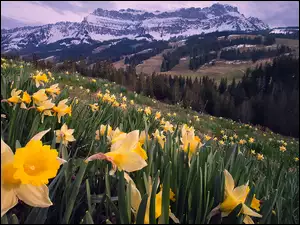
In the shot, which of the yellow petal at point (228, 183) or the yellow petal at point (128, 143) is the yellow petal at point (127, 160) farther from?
the yellow petal at point (228, 183)

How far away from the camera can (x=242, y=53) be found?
Result: 136 metres

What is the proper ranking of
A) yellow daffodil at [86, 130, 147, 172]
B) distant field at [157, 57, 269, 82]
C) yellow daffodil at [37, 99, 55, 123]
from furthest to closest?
distant field at [157, 57, 269, 82]
yellow daffodil at [37, 99, 55, 123]
yellow daffodil at [86, 130, 147, 172]

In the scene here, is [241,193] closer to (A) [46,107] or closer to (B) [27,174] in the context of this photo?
(B) [27,174]

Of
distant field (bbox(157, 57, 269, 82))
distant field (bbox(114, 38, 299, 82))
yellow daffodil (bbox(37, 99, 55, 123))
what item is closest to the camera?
yellow daffodil (bbox(37, 99, 55, 123))

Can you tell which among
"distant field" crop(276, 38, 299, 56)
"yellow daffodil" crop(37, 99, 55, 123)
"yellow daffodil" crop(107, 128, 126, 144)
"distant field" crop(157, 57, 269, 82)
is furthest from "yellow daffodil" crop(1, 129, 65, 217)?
"distant field" crop(276, 38, 299, 56)

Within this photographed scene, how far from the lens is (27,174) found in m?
0.84

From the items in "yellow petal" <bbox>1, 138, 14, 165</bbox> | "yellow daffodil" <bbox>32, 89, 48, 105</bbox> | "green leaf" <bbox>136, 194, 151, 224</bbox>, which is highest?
"yellow petal" <bbox>1, 138, 14, 165</bbox>

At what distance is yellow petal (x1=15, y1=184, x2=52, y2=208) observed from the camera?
32.9 inches

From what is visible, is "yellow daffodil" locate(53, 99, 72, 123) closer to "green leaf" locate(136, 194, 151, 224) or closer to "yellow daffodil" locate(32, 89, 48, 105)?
"yellow daffodil" locate(32, 89, 48, 105)

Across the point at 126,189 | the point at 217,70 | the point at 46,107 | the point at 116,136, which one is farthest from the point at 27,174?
the point at 217,70

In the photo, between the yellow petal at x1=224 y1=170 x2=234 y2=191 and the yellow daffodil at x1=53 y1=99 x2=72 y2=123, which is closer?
the yellow petal at x1=224 y1=170 x2=234 y2=191

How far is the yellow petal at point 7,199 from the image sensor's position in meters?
0.79

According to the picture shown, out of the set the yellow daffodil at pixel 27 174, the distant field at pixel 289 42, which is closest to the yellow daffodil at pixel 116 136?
the yellow daffodil at pixel 27 174

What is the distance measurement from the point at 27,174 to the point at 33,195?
0.07 meters
